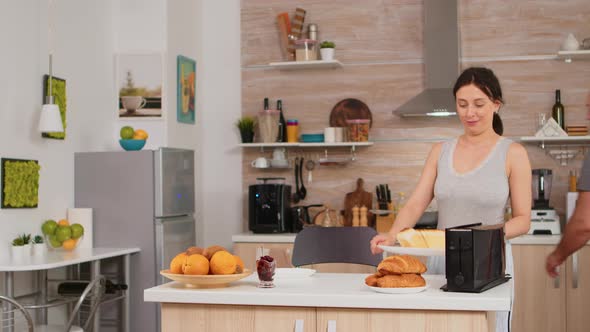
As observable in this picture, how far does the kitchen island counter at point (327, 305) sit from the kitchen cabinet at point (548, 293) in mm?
2638

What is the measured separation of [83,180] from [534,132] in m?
2.98

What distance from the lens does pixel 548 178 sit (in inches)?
213

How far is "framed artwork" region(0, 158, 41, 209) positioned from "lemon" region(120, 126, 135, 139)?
59cm

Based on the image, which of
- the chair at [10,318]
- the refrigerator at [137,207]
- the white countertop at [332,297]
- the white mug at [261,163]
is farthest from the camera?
the white mug at [261,163]

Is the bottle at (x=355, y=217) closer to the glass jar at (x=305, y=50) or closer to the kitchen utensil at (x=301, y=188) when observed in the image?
the kitchen utensil at (x=301, y=188)

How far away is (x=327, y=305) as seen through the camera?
2.38 m

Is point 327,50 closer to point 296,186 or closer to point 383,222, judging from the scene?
point 296,186

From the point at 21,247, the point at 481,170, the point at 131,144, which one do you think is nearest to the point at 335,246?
the point at 481,170

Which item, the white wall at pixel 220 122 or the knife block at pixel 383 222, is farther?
the white wall at pixel 220 122

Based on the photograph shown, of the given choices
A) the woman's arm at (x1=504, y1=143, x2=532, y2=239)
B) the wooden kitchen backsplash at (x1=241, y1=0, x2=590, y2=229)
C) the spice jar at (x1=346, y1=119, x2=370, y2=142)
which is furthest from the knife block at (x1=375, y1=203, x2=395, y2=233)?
the woman's arm at (x1=504, y1=143, x2=532, y2=239)

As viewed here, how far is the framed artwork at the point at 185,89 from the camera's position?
225 inches

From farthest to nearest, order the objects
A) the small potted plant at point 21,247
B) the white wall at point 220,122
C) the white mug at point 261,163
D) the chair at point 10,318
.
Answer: the white wall at point 220,122
the white mug at point 261,163
the small potted plant at point 21,247
the chair at point 10,318

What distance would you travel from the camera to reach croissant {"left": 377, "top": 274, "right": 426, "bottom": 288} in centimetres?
239

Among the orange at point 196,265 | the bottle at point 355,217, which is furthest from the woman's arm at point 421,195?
the bottle at point 355,217
